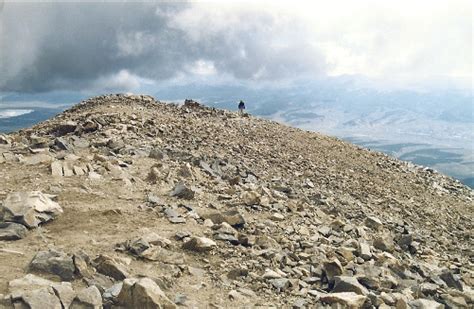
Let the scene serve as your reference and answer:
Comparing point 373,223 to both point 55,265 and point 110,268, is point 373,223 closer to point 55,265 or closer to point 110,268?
point 110,268

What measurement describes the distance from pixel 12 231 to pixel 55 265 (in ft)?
8.27

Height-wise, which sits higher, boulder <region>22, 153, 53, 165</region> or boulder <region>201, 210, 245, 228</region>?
boulder <region>22, 153, 53, 165</region>

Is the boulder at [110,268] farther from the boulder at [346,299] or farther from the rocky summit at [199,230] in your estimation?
the boulder at [346,299]

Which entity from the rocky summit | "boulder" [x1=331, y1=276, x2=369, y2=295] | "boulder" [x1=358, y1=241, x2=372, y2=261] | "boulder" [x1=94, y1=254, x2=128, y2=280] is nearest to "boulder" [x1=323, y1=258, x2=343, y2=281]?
the rocky summit

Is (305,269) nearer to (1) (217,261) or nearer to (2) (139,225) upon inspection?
(1) (217,261)

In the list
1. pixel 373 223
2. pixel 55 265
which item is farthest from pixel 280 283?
pixel 373 223

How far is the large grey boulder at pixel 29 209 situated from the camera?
472 inches

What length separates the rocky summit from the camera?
10.1 metres

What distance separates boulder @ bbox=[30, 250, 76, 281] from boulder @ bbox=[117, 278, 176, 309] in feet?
5.20

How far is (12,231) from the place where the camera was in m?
11.3

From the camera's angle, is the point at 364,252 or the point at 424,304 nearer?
the point at 424,304

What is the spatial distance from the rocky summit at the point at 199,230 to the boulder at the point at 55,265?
26 millimetres

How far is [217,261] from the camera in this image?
1214 cm

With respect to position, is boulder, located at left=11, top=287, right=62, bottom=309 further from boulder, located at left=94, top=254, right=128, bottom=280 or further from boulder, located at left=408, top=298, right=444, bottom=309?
boulder, located at left=408, top=298, right=444, bottom=309
